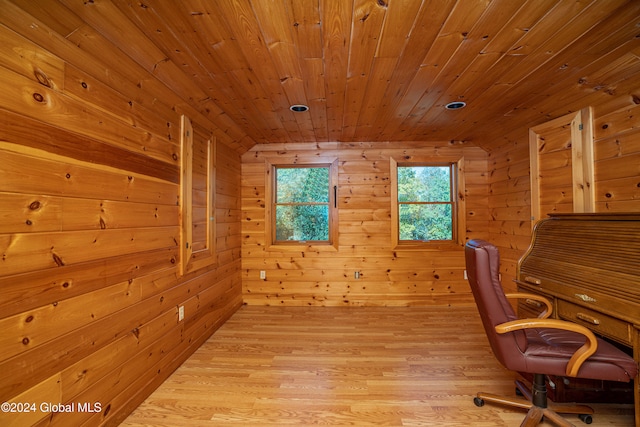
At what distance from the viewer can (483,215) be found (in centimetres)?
371

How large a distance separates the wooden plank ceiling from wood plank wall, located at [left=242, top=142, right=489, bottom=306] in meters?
1.12

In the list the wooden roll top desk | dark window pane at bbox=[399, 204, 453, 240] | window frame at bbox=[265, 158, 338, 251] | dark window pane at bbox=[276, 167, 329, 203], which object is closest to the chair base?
the wooden roll top desk

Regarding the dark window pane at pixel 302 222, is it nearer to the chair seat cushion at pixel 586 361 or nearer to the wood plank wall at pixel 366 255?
the wood plank wall at pixel 366 255

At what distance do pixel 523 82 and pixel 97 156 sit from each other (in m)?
2.98

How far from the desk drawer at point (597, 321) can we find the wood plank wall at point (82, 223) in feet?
9.19

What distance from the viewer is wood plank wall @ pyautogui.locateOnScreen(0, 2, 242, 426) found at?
1.08m

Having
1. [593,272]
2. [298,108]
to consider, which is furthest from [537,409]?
[298,108]

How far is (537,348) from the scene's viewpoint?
1400 mm

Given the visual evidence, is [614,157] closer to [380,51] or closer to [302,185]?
[380,51]

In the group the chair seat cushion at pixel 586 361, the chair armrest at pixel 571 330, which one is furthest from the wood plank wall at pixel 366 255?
the chair armrest at pixel 571 330

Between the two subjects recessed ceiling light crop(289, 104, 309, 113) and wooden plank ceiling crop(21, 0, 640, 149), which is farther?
recessed ceiling light crop(289, 104, 309, 113)

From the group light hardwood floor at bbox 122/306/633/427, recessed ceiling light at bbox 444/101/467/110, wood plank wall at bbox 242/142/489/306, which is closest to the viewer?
light hardwood floor at bbox 122/306/633/427

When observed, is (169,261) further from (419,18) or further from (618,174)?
(618,174)

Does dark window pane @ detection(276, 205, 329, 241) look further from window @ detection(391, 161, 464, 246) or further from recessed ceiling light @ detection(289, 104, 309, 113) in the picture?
recessed ceiling light @ detection(289, 104, 309, 113)
